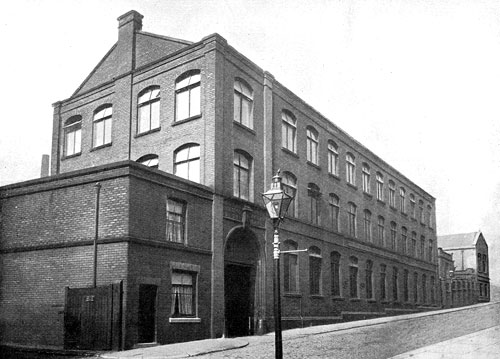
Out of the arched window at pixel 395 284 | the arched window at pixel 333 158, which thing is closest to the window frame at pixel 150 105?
the arched window at pixel 333 158

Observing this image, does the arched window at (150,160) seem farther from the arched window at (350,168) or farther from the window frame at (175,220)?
the arched window at (350,168)

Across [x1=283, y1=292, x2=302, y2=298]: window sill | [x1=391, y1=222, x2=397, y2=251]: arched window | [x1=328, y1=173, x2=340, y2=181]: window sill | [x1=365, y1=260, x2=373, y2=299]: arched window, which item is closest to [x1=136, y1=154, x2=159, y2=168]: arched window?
[x1=283, y1=292, x2=302, y2=298]: window sill

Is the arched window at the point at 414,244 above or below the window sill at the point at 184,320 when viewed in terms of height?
above

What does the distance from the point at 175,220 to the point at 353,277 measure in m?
17.2

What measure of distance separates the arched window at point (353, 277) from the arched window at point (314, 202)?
16.1 feet

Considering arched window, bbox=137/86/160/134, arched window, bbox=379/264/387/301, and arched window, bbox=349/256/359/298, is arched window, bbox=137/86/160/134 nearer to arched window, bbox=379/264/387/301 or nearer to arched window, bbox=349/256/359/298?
arched window, bbox=349/256/359/298

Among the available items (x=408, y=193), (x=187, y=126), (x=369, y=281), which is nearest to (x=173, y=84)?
(x=187, y=126)

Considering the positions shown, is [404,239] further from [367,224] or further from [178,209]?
[178,209]

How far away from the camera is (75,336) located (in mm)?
17406

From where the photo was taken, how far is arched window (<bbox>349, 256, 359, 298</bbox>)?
3344 centimetres

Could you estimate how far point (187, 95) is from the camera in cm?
2320

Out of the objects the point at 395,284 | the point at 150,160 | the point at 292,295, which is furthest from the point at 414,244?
the point at 150,160

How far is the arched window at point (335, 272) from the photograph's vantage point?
102 ft

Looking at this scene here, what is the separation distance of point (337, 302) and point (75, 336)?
16853 mm
